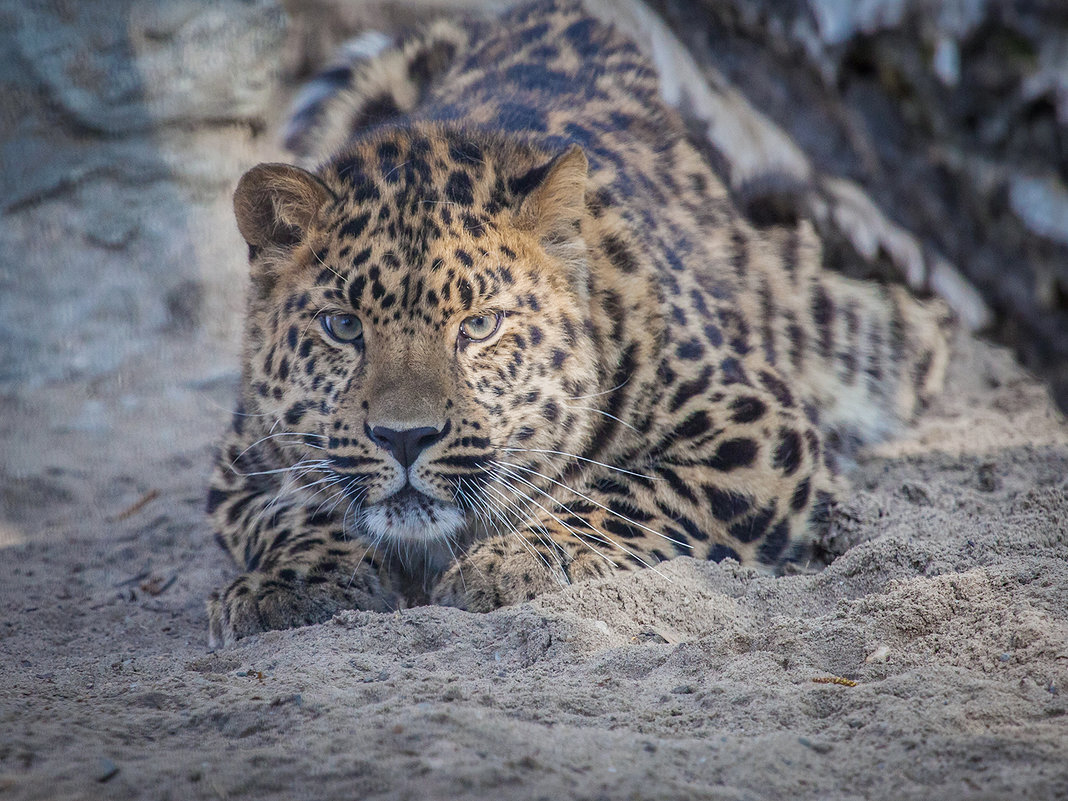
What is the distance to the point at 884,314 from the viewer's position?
23.3ft

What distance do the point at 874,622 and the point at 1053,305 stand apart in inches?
55.2

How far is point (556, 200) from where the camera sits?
4.66 meters

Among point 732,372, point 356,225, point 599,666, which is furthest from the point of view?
point 732,372

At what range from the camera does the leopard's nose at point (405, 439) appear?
13.6 feet

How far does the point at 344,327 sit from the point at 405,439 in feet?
2.14

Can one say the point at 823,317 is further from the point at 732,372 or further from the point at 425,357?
the point at 425,357

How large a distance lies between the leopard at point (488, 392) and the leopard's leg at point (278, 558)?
0.04 feet

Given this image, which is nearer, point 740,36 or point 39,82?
point 740,36

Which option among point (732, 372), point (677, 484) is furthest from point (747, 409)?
point (677, 484)

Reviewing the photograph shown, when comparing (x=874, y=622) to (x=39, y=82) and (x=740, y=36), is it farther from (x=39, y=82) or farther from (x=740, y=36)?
(x=39, y=82)

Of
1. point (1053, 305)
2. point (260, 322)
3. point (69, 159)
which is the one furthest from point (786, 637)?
point (69, 159)

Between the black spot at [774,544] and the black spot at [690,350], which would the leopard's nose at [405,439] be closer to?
the black spot at [690,350]

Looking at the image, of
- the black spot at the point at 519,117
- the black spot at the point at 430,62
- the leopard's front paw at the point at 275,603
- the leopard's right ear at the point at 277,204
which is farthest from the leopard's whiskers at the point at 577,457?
the black spot at the point at 430,62

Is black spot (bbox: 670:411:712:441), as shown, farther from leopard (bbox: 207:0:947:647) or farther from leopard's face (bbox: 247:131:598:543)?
leopard's face (bbox: 247:131:598:543)
